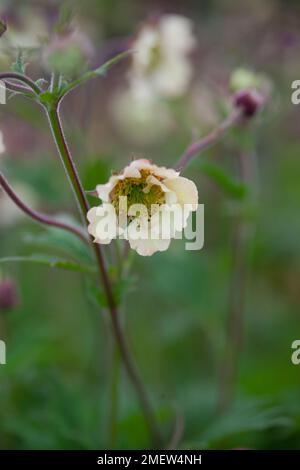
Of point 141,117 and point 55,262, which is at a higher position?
point 141,117

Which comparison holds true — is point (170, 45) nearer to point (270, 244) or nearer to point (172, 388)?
point (270, 244)

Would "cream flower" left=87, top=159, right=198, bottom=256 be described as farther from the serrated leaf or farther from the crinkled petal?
the serrated leaf

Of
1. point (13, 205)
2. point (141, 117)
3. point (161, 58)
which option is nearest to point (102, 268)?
point (161, 58)

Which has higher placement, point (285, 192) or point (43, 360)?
point (285, 192)

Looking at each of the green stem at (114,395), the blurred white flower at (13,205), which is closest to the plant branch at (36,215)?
the green stem at (114,395)

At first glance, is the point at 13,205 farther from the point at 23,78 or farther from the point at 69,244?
the point at 23,78

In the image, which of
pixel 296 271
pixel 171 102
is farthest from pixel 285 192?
pixel 171 102

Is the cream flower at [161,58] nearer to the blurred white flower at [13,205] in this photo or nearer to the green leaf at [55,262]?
the blurred white flower at [13,205]

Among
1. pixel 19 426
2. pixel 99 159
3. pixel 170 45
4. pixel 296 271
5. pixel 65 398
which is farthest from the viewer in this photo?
pixel 296 271
